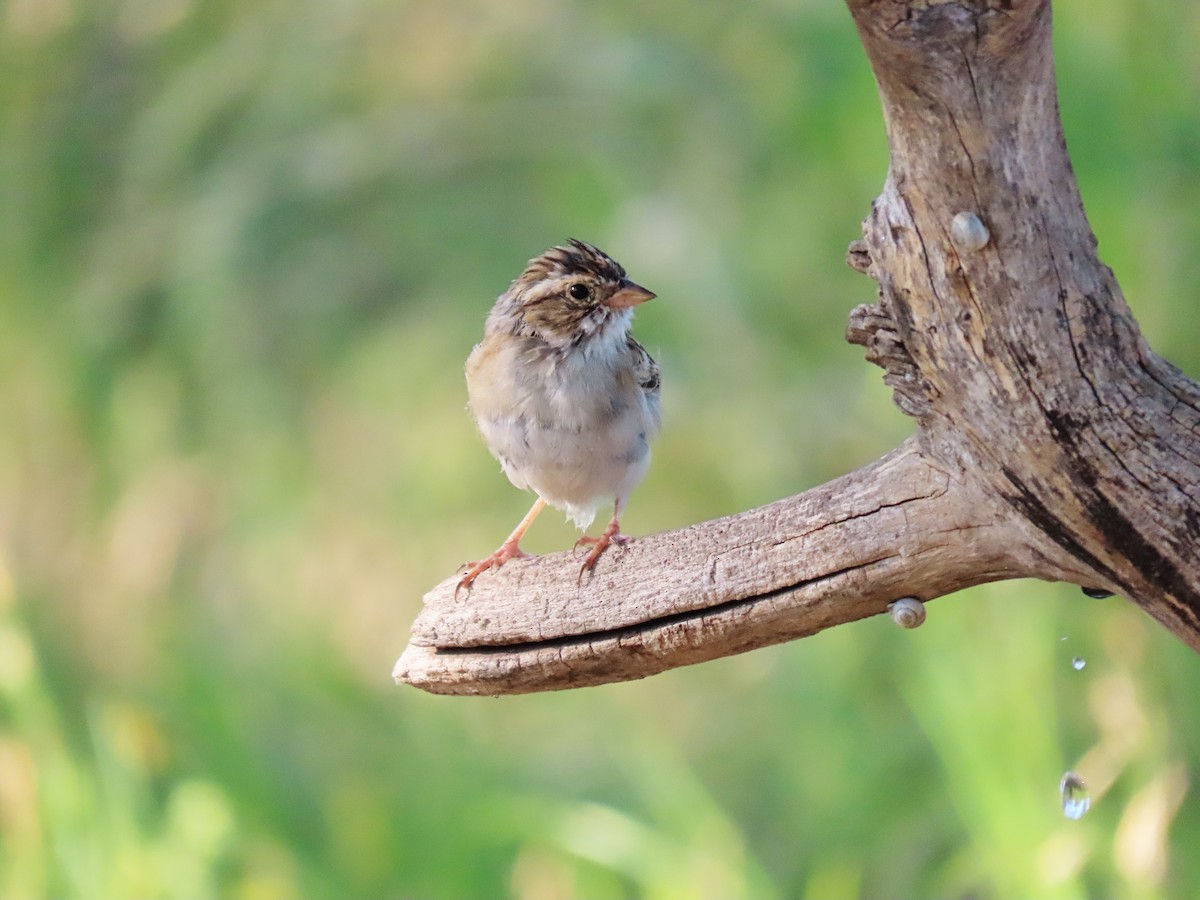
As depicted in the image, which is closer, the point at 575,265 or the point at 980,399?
the point at 980,399

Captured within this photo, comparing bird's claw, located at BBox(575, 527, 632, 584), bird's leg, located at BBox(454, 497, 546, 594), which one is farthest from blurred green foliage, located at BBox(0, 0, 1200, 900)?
bird's claw, located at BBox(575, 527, 632, 584)

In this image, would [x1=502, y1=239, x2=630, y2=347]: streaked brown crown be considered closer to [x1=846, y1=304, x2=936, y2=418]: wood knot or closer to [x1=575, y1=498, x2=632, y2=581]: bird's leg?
[x1=575, y1=498, x2=632, y2=581]: bird's leg

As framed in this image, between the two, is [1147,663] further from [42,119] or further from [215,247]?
[42,119]

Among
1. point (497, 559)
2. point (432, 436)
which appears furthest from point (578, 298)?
point (432, 436)

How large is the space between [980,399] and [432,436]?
4.64m

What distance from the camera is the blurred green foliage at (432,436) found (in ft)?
14.5

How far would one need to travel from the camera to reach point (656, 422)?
11.4 ft

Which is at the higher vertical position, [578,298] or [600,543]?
[578,298]

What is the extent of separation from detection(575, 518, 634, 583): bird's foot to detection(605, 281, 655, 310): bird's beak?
20.1 inches

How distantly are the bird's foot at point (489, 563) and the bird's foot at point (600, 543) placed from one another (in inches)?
6.3

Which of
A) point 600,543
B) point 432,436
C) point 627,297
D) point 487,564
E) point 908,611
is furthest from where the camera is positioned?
point 432,436

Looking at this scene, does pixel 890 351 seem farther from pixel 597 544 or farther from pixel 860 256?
pixel 597 544

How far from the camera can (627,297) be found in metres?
3.29

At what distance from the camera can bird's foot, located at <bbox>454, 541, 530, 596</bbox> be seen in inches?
115
